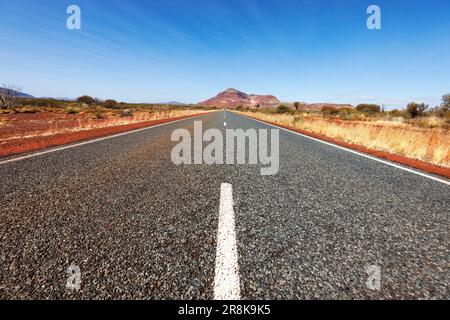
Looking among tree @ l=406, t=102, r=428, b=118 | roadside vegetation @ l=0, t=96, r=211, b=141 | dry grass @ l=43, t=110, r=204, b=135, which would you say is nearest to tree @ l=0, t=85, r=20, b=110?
→ roadside vegetation @ l=0, t=96, r=211, b=141

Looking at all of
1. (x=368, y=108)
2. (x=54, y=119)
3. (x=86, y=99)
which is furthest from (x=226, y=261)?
(x=86, y=99)

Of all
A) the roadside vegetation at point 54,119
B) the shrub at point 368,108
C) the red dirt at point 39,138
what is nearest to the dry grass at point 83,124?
the roadside vegetation at point 54,119

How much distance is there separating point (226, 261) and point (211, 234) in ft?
1.23

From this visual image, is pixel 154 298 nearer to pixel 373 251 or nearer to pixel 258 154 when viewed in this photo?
pixel 373 251

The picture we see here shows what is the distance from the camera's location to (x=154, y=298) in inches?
48.0

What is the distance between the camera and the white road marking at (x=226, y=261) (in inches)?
49.0

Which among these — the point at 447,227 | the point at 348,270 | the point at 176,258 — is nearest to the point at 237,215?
the point at 176,258

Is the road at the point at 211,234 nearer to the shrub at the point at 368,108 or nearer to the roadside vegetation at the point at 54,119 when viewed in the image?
the roadside vegetation at the point at 54,119

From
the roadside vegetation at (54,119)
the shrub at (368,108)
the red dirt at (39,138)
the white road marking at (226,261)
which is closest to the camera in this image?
the white road marking at (226,261)

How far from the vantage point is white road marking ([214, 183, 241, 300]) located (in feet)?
4.08

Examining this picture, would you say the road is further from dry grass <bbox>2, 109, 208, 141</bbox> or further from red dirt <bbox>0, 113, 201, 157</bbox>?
dry grass <bbox>2, 109, 208, 141</bbox>

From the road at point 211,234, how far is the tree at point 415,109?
33451 mm

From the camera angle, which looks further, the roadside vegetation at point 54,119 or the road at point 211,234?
the roadside vegetation at point 54,119

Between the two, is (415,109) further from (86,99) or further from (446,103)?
(86,99)
